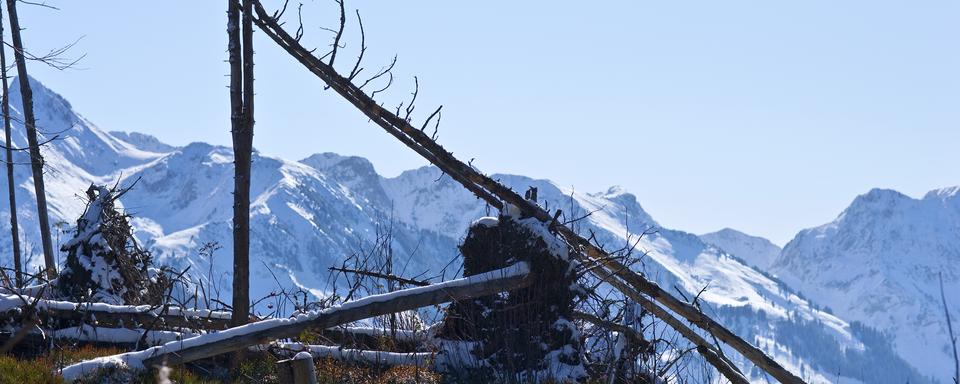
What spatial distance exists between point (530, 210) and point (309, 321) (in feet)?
8.42

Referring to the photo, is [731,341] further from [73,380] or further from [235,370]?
[73,380]

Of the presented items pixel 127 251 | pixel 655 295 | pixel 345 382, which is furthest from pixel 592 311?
pixel 127 251

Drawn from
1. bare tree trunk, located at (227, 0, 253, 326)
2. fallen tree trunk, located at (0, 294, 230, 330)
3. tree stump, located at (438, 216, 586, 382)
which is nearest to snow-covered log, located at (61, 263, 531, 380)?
tree stump, located at (438, 216, 586, 382)

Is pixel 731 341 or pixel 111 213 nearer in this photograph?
pixel 731 341

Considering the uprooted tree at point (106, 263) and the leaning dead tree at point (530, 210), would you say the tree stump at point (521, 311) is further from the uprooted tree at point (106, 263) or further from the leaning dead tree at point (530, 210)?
the uprooted tree at point (106, 263)

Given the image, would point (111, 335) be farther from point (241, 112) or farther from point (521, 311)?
point (521, 311)

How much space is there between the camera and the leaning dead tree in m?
10.0

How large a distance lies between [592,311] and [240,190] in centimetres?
391

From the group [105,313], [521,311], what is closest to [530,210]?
[521,311]

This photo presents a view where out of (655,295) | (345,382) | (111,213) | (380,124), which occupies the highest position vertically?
(380,124)

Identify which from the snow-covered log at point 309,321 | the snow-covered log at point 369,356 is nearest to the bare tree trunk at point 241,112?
the snow-covered log at point 369,356

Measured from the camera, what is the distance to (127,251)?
12.6m

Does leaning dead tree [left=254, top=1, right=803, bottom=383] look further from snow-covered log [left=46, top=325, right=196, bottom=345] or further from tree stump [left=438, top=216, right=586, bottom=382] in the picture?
snow-covered log [left=46, top=325, right=196, bottom=345]

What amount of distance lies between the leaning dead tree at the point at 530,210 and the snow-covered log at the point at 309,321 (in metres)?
0.89
